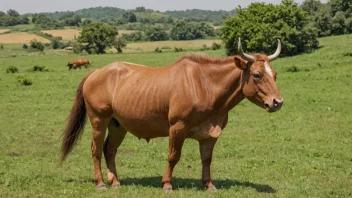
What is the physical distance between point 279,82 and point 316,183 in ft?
68.0

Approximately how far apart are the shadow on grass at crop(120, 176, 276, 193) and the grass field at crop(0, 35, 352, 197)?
0.06 ft

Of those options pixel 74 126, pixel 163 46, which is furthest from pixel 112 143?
pixel 163 46

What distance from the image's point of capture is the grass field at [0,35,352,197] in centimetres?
929

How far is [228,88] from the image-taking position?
8.98 meters

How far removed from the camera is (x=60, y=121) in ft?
62.8

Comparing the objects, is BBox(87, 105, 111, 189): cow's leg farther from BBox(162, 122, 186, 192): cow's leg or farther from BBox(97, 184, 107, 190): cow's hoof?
BBox(162, 122, 186, 192): cow's leg

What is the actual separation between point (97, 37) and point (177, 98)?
229 ft

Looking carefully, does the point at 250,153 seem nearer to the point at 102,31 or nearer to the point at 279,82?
the point at 279,82

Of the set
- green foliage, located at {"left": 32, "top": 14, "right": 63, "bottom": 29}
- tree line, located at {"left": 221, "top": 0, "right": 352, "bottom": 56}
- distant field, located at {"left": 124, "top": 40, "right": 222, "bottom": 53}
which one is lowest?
green foliage, located at {"left": 32, "top": 14, "right": 63, "bottom": 29}

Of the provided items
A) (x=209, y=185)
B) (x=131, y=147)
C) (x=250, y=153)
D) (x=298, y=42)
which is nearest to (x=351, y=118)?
(x=250, y=153)

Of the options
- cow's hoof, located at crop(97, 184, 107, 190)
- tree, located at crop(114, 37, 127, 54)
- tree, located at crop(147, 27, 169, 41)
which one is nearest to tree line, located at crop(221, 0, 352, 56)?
tree, located at crop(114, 37, 127, 54)

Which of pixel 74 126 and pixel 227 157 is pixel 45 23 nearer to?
pixel 227 157

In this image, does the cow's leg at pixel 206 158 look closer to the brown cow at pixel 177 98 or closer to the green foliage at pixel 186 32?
the brown cow at pixel 177 98

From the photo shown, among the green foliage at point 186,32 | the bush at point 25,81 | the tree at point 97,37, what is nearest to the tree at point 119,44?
the tree at point 97,37
